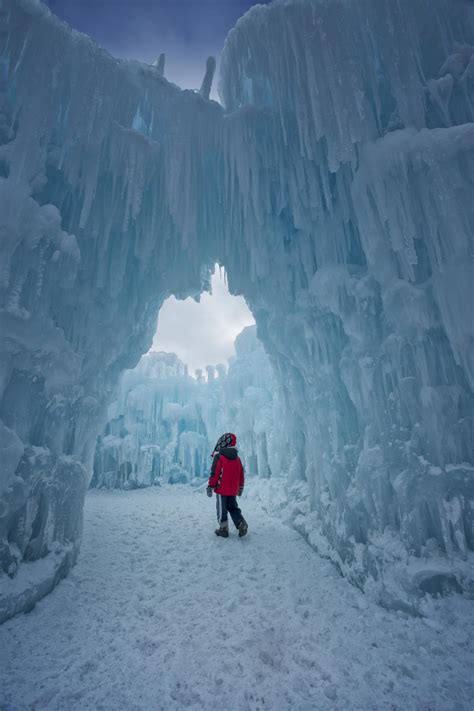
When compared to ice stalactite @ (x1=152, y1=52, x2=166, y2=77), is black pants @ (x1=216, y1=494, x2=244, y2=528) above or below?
below

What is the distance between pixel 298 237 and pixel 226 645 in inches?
336

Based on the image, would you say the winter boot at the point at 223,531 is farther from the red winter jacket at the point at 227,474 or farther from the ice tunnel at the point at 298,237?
the ice tunnel at the point at 298,237

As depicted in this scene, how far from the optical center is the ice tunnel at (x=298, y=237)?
4918mm

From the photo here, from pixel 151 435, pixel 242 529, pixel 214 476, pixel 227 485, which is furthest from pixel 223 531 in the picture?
pixel 151 435

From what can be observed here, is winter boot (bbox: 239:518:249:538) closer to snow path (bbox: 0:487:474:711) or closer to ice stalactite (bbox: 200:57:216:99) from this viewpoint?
snow path (bbox: 0:487:474:711)

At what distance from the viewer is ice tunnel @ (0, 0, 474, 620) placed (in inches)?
194

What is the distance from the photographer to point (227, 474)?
7.15 meters

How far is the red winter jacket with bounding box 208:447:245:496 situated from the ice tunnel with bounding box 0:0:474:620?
2061mm

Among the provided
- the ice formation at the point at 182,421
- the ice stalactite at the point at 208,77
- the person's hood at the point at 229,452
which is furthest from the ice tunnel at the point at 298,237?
→ the ice formation at the point at 182,421

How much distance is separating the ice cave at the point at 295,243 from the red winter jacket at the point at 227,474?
2065mm

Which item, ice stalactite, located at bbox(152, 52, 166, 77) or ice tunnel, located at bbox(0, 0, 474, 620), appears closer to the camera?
ice tunnel, located at bbox(0, 0, 474, 620)

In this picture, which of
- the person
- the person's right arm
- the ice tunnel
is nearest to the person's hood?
the person

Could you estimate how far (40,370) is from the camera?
546 cm

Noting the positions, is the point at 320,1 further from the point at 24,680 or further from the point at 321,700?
the point at 24,680
